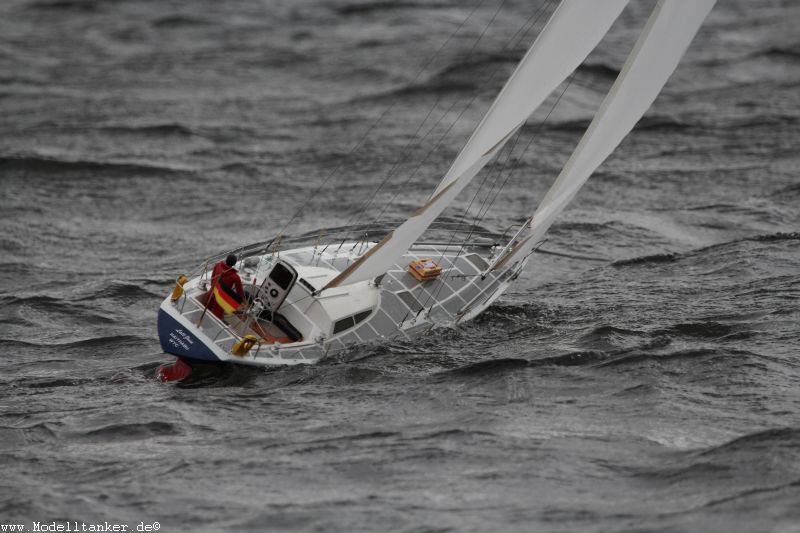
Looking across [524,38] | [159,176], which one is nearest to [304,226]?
[159,176]

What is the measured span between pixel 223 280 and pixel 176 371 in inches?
90.1

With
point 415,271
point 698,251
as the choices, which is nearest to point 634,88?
point 415,271

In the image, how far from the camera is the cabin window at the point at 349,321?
88.3 feet

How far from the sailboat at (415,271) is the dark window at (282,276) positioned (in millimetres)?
22

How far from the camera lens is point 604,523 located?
21375 mm

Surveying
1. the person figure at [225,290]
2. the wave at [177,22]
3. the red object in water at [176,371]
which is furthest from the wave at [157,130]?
the red object in water at [176,371]

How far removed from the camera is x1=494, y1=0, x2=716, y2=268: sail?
27266 mm

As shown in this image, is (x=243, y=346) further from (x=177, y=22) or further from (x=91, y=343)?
(x=177, y=22)

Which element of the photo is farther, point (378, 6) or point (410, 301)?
point (378, 6)

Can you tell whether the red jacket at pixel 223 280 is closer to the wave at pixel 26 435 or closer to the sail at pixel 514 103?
the sail at pixel 514 103

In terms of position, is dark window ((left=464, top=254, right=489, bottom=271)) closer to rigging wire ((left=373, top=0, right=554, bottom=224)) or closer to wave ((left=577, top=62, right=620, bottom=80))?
rigging wire ((left=373, top=0, right=554, bottom=224))

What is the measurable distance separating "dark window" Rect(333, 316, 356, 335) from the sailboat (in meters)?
0.03

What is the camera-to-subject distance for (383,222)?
117ft

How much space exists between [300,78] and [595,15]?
27047 mm
